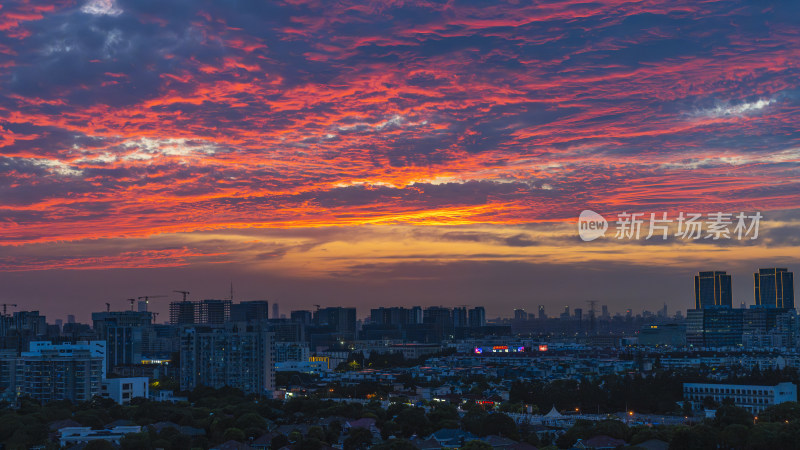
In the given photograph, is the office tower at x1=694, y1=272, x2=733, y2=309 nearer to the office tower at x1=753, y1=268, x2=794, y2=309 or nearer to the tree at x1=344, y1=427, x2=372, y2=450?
the office tower at x1=753, y1=268, x2=794, y2=309

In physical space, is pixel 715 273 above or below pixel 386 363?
above

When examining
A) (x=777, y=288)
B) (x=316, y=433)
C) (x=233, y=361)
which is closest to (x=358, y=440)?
(x=316, y=433)

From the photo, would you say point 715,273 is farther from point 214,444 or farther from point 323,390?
point 214,444

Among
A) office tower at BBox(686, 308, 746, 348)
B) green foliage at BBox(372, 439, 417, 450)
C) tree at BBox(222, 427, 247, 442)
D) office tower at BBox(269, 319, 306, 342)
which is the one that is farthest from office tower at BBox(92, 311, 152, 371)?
office tower at BBox(686, 308, 746, 348)

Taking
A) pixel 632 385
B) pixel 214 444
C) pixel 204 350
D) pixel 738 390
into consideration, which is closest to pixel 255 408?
pixel 214 444

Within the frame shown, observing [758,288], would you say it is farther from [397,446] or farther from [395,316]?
[397,446]

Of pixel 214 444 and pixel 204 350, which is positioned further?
pixel 204 350
